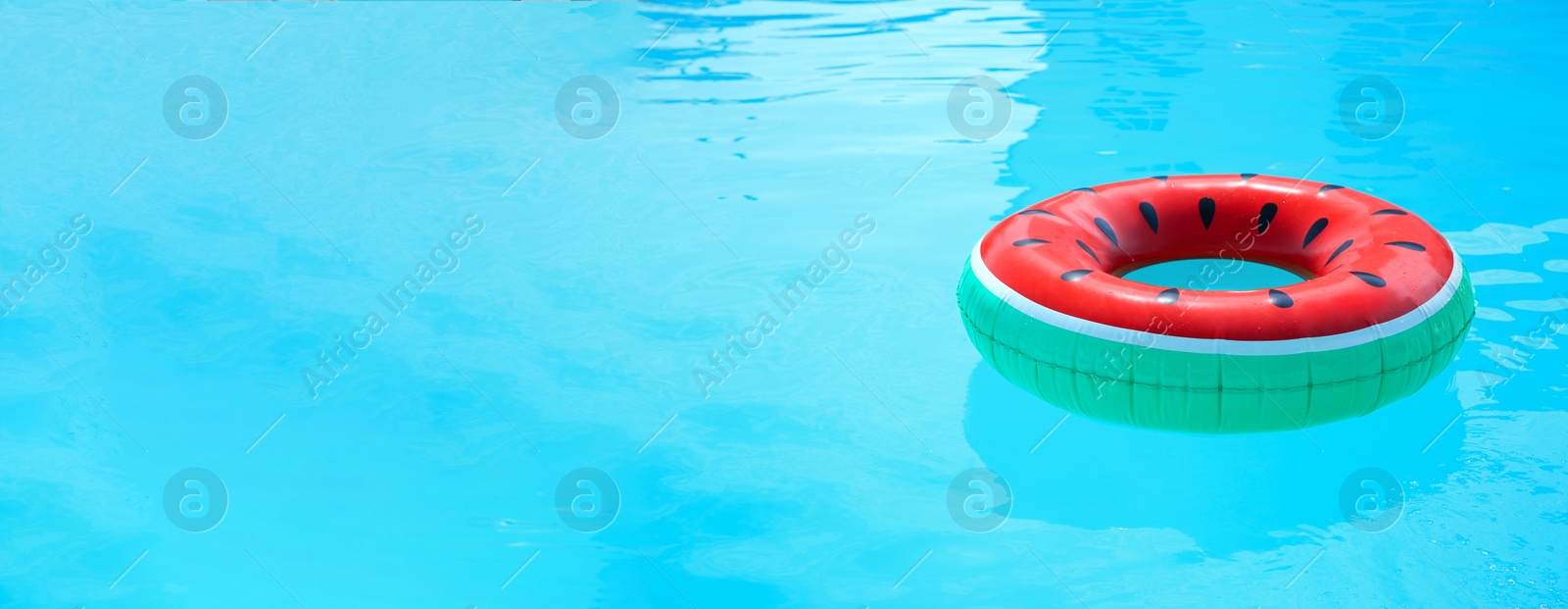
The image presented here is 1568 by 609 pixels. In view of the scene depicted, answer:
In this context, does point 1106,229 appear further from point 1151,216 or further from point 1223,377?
point 1223,377

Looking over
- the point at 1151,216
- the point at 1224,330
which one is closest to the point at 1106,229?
the point at 1151,216

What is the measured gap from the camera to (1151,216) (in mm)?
3436

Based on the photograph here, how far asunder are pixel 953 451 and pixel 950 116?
2.85m

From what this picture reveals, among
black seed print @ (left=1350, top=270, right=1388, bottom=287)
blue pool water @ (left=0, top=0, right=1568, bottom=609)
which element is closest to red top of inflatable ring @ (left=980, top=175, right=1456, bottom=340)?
black seed print @ (left=1350, top=270, right=1388, bottom=287)

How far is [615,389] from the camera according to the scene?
3.61 m

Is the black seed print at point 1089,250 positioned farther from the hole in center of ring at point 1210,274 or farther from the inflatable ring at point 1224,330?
the hole in center of ring at point 1210,274

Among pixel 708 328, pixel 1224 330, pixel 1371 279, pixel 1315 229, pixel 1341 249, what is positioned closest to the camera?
pixel 1224 330

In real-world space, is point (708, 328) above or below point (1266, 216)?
above

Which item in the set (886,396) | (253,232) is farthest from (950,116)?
(253,232)

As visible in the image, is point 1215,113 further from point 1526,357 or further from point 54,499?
point 54,499

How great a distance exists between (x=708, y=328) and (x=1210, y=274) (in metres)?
1.58

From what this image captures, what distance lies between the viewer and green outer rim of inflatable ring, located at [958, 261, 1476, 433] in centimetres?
270

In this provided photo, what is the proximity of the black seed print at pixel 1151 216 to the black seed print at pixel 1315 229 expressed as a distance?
405 mm

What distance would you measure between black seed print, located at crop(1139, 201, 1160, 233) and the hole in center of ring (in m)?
0.12
